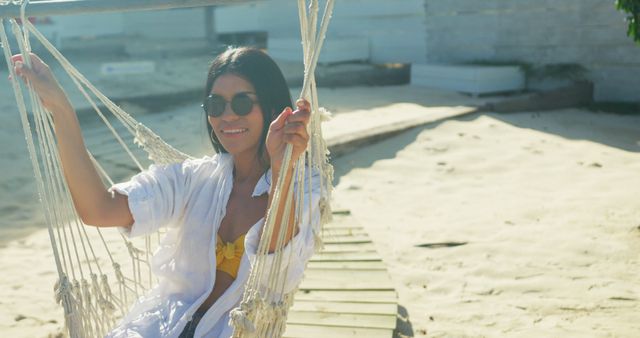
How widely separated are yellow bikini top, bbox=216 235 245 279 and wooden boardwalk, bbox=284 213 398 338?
0.46 m

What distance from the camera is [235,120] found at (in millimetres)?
1837

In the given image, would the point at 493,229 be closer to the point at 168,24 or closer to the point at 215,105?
the point at 215,105

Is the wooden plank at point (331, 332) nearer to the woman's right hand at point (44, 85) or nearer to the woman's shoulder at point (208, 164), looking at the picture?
the woman's shoulder at point (208, 164)

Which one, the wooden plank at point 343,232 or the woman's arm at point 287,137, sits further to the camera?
the wooden plank at point 343,232

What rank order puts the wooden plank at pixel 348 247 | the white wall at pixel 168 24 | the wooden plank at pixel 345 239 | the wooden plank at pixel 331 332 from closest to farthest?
the wooden plank at pixel 331 332 → the wooden plank at pixel 348 247 → the wooden plank at pixel 345 239 → the white wall at pixel 168 24

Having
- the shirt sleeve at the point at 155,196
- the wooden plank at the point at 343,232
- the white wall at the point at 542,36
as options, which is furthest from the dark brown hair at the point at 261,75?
the white wall at the point at 542,36

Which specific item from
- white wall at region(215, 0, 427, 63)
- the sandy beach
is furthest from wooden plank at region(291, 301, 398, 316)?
white wall at region(215, 0, 427, 63)

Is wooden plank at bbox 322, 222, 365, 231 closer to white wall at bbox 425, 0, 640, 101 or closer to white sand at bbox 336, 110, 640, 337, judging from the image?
white sand at bbox 336, 110, 640, 337

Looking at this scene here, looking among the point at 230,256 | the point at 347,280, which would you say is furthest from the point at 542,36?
the point at 230,256

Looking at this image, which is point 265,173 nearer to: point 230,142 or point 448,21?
point 230,142

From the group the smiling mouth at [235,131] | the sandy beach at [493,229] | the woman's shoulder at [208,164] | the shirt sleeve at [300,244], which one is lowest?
the sandy beach at [493,229]

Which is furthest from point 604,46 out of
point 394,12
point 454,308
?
point 454,308

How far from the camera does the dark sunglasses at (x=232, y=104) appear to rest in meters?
1.82

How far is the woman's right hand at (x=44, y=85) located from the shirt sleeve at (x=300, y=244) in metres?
0.55
